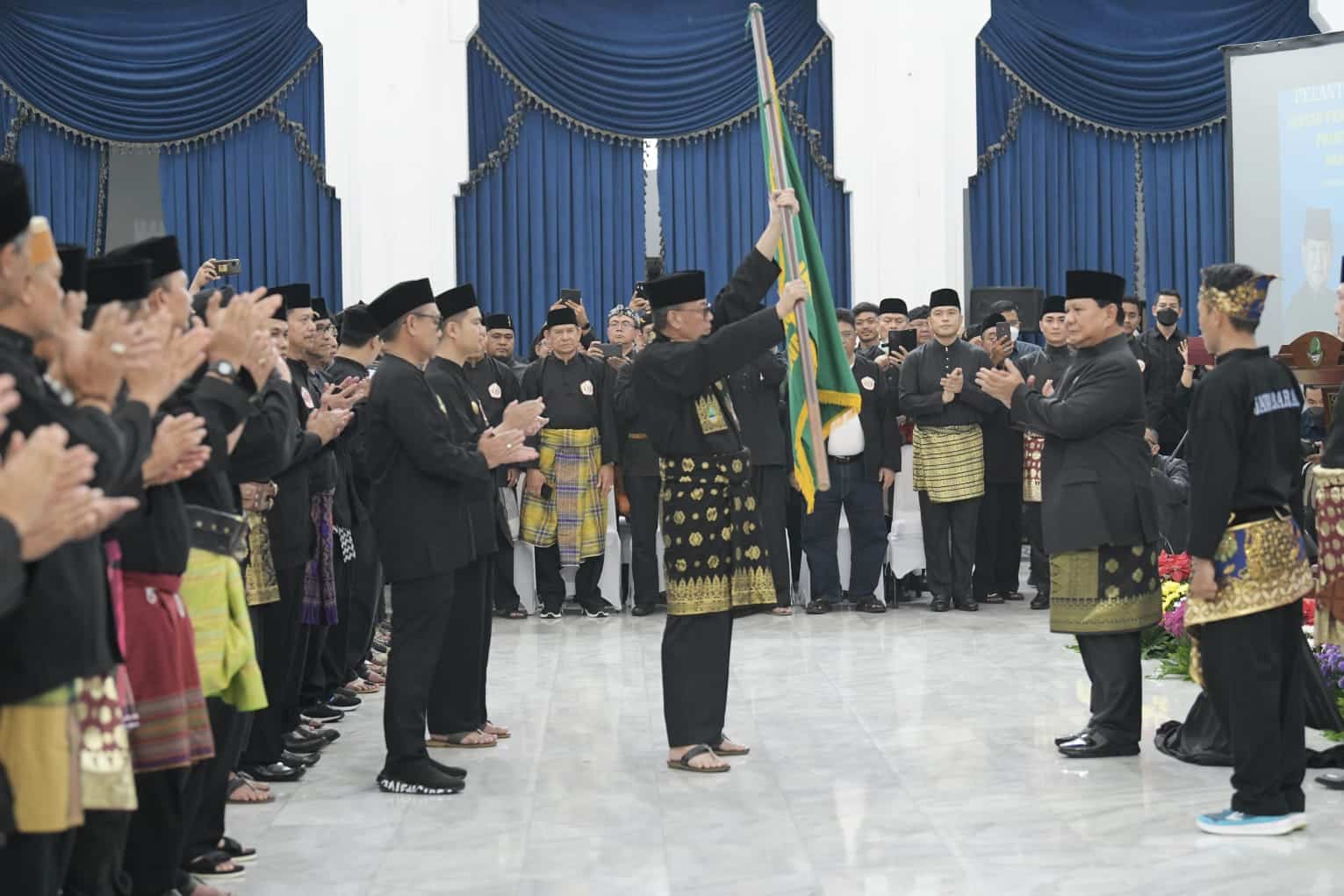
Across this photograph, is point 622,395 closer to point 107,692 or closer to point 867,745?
point 867,745

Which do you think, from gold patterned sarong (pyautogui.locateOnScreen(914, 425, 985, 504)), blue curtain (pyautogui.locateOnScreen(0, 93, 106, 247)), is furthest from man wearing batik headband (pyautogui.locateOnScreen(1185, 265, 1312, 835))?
blue curtain (pyautogui.locateOnScreen(0, 93, 106, 247))

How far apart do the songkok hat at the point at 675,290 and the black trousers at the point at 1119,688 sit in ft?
5.37

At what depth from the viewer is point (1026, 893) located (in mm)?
3498

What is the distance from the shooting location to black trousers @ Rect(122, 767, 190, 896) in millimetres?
3141

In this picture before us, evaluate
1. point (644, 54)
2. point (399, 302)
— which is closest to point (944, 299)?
point (644, 54)

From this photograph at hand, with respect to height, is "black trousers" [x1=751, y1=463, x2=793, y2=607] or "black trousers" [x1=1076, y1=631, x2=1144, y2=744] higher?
"black trousers" [x1=751, y1=463, x2=793, y2=607]

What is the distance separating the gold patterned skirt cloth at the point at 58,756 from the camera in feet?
7.41

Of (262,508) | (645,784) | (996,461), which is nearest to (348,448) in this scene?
(262,508)

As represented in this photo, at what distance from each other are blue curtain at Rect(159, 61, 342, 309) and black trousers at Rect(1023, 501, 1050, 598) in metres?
5.07

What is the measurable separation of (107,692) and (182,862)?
142 cm

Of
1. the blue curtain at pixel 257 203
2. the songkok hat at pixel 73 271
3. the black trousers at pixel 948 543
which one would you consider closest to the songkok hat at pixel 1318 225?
the black trousers at pixel 948 543

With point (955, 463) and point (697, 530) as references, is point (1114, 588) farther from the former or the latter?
Answer: point (955, 463)

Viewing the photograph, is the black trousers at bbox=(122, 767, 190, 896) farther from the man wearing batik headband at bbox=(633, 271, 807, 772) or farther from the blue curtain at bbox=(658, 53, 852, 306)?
the blue curtain at bbox=(658, 53, 852, 306)

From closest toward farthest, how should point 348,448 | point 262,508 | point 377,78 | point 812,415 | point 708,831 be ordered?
point 708,831, point 262,508, point 812,415, point 348,448, point 377,78
